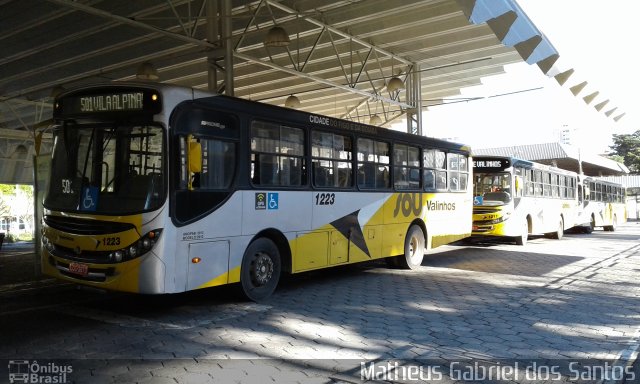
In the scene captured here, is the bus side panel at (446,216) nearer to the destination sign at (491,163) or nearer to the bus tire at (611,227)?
Result: the destination sign at (491,163)

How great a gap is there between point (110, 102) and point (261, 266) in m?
3.13

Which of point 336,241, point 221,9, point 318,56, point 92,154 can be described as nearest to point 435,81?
point 318,56

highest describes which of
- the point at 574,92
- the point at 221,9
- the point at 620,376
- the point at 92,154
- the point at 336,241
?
the point at 221,9

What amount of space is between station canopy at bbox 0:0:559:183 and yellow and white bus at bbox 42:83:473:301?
1.67 metres

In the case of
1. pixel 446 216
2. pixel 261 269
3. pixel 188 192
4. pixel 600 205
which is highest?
pixel 188 192

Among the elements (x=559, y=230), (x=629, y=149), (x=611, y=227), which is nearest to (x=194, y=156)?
(x=559, y=230)

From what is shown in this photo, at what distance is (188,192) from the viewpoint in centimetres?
655

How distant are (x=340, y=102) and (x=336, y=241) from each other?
16.2 meters

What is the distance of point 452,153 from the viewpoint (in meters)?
13.0

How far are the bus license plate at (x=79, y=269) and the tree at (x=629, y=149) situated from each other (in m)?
61.3

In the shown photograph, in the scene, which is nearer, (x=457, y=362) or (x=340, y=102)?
(x=457, y=362)

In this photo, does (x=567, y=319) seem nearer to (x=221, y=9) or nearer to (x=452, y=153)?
(x=452, y=153)

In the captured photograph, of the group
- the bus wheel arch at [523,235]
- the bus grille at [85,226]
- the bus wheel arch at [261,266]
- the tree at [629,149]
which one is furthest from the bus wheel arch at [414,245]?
the tree at [629,149]

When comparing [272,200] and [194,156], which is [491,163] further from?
[194,156]
